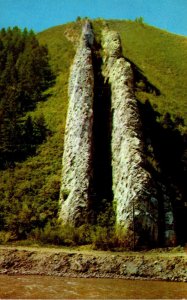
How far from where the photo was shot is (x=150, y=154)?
25.1 m

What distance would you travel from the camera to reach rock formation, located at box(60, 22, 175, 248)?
812 inches

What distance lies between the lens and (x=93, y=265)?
55.2 ft

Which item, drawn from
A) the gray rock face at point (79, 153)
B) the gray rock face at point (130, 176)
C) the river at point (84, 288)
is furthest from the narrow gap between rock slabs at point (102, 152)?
the river at point (84, 288)

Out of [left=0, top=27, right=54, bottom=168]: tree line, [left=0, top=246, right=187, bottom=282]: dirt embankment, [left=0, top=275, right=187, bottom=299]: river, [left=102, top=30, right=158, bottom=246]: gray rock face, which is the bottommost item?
[left=0, top=275, right=187, bottom=299]: river

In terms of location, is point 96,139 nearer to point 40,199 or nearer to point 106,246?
point 40,199

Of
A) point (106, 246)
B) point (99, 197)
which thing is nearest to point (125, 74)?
point (99, 197)

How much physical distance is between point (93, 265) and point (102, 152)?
40.8 feet

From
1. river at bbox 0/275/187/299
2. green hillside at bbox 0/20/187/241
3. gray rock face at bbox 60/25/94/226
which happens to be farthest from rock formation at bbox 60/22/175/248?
river at bbox 0/275/187/299

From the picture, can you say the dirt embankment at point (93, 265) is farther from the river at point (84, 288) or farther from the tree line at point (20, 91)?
the tree line at point (20, 91)

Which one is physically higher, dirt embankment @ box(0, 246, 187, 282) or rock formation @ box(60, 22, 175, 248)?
rock formation @ box(60, 22, 175, 248)

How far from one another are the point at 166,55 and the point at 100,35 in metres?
12.7

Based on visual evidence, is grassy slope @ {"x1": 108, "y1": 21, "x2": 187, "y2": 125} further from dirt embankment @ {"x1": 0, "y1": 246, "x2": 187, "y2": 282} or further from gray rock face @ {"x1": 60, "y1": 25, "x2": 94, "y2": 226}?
dirt embankment @ {"x1": 0, "y1": 246, "x2": 187, "y2": 282}

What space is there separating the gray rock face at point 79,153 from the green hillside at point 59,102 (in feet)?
4.07

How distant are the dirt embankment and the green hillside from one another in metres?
4.39
